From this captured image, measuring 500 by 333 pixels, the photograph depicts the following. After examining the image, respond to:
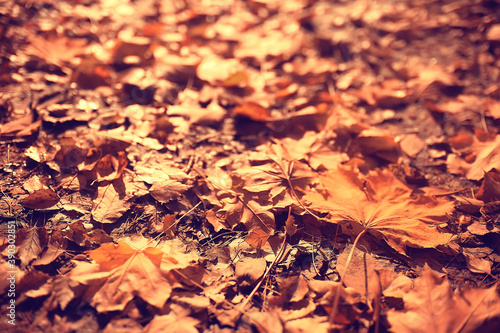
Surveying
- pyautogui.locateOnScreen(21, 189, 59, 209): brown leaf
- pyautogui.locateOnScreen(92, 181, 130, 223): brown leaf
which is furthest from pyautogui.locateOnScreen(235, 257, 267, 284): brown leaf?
pyautogui.locateOnScreen(21, 189, 59, 209): brown leaf

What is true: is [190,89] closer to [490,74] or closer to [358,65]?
[358,65]

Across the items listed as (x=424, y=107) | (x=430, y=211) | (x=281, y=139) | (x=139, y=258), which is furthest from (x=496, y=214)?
(x=139, y=258)

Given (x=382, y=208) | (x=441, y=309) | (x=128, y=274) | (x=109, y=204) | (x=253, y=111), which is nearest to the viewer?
(x=441, y=309)

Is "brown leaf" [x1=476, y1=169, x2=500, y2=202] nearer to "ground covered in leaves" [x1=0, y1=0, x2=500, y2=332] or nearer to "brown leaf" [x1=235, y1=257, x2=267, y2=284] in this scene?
"ground covered in leaves" [x1=0, y1=0, x2=500, y2=332]

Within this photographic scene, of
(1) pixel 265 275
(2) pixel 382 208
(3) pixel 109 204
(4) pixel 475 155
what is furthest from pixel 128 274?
(4) pixel 475 155

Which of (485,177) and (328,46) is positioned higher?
(328,46)

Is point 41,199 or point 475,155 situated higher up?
point 475,155

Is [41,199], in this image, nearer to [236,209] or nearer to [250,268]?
[236,209]

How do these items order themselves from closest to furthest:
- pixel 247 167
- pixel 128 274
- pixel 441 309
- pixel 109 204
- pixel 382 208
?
pixel 441 309 < pixel 128 274 < pixel 382 208 < pixel 109 204 < pixel 247 167
